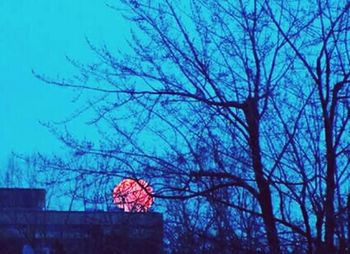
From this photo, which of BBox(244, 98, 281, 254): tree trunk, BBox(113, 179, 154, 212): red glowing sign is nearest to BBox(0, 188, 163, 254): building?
BBox(113, 179, 154, 212): red glowing sign

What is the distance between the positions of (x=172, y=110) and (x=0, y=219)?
109 feet

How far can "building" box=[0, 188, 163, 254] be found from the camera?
12.9m

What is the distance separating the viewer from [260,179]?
9.89 meters

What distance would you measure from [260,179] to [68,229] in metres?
22.8

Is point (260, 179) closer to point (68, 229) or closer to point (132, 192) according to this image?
point (132, 192)

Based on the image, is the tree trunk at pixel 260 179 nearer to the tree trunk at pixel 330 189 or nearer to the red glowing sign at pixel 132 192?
the tree trunk at pixel 330 189

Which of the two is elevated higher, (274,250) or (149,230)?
(149,230)

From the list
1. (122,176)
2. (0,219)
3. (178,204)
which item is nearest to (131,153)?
(122,176)

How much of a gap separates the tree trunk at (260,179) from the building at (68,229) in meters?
1.49

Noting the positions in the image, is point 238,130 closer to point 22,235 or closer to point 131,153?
point 131,153

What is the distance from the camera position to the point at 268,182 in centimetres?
987

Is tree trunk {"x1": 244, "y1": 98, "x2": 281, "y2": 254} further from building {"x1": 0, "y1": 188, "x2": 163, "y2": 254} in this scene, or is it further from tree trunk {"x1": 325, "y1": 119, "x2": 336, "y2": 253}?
building {"x1": 0, "y1": 188, "x2": 163, "y2": 254}

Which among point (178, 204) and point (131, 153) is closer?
point (131, 153)

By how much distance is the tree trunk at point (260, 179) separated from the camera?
985 centimetres
